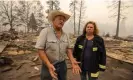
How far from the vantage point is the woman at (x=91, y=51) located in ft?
15.2

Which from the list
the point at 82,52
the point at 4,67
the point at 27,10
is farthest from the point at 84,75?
the point at 27,10

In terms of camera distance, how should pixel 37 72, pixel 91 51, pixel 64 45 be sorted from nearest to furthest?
pixel 64 45
pixel 91 51
pixel 37 72

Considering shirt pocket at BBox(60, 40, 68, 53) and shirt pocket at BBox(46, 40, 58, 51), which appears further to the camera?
shirt pocket at BBox(60, 40, 68, 53)

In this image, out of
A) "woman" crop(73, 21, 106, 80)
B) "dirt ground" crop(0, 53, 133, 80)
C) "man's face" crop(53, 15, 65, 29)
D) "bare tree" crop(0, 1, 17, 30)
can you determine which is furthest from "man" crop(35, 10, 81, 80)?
"bare tree" crop(0, 1, 17, 30)

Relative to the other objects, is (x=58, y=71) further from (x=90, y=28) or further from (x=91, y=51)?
(x=90, y=28)

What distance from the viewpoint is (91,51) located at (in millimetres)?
4648

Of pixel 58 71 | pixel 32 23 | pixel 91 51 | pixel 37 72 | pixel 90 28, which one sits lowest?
pixel 37 72

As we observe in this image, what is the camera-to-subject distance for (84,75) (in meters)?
5.00

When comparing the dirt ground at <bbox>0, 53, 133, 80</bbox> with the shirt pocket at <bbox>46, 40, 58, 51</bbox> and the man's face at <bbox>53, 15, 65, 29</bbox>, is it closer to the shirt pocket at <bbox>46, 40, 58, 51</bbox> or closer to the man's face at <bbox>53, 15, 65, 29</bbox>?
the shirt pocket at <bbox>46, 40, 58, 51</bbox>

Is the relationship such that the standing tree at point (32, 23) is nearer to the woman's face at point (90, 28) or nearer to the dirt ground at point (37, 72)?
the dirt ground at point (37, 72)

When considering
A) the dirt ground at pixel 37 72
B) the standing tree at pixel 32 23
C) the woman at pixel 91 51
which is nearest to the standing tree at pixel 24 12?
the standing tree at pixel 32 23

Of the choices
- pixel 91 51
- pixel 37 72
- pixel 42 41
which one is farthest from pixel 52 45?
pixel 37 72

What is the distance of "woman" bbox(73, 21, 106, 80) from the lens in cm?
463

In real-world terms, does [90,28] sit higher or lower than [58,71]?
higher
